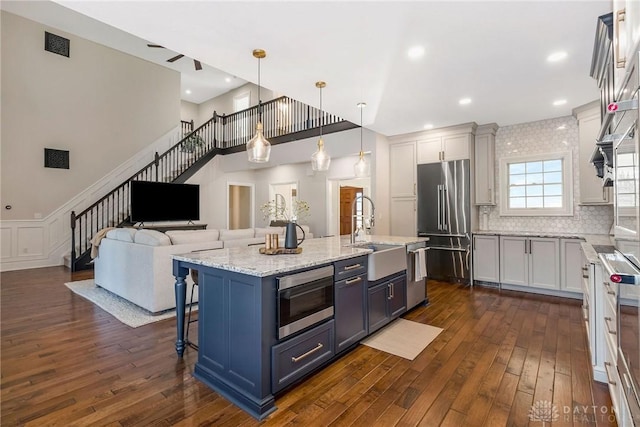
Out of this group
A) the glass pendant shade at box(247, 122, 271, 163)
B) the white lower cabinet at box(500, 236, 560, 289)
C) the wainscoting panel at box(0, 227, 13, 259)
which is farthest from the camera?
the wainscoting panel at box(0, 227, 13, 259)

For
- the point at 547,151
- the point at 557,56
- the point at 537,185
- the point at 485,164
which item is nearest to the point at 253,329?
the point at 557,56

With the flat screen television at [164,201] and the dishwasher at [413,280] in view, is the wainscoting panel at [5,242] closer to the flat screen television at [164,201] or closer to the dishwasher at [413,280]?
the flat screen television at [164,201]

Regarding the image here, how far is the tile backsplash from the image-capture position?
4668 mm

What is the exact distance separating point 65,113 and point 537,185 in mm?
9912

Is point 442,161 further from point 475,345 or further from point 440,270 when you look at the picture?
point 475,345

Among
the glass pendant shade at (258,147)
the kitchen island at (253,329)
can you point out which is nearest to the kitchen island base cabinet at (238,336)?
the kitchen island at (253,329)

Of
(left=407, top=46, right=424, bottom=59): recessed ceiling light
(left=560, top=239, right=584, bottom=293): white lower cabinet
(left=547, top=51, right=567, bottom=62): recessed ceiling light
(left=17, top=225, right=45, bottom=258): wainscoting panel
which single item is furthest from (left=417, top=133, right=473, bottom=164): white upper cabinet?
(left=17, top=225, right=45, bottom=258): wainscoting panel

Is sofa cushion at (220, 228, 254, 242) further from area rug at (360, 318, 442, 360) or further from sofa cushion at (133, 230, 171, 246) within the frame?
area rug at (360, 318, 442, 360)

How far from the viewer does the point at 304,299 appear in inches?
84.6

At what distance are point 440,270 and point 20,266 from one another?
8431 millimetres

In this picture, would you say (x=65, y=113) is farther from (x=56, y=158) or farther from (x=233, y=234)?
(x=233, y=234)

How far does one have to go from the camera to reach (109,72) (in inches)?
299

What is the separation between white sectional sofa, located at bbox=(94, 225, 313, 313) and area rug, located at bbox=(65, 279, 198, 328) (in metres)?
0.08

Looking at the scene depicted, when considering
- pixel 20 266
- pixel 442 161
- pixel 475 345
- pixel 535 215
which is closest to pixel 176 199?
pixel 20 266
